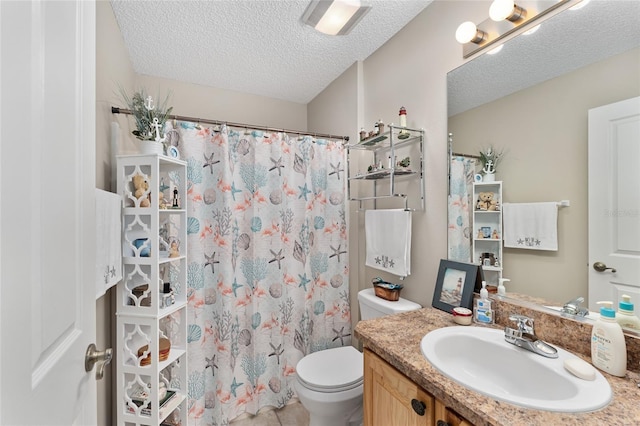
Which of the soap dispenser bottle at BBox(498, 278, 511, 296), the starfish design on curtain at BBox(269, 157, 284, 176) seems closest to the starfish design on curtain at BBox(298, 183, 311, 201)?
the starfish design on curtain at BBox(269, 157, 284, 176)

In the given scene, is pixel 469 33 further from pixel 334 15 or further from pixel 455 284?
pixel 455 284

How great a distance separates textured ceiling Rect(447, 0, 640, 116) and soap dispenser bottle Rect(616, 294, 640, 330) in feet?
2.35

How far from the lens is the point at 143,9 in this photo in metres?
1.52

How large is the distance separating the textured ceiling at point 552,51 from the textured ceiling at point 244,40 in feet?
1.95

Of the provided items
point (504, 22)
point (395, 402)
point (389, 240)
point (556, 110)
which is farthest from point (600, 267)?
point (504, 22)

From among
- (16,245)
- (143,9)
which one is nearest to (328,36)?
(143,9)

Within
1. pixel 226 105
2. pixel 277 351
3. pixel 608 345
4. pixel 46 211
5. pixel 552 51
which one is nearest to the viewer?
pixel 46 211

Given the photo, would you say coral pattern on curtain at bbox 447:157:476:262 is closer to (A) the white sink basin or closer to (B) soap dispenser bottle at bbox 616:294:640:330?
(A) the white sink basin

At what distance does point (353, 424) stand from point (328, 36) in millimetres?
2396

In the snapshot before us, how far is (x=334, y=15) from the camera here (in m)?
1.50

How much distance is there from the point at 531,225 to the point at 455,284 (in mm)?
425

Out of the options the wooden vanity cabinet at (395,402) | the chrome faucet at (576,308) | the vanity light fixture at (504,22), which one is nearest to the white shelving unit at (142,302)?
the wooden vanity cabinet at (395,402)

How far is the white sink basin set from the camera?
2.28 ft

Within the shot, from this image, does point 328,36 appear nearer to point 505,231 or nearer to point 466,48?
point 466,48
